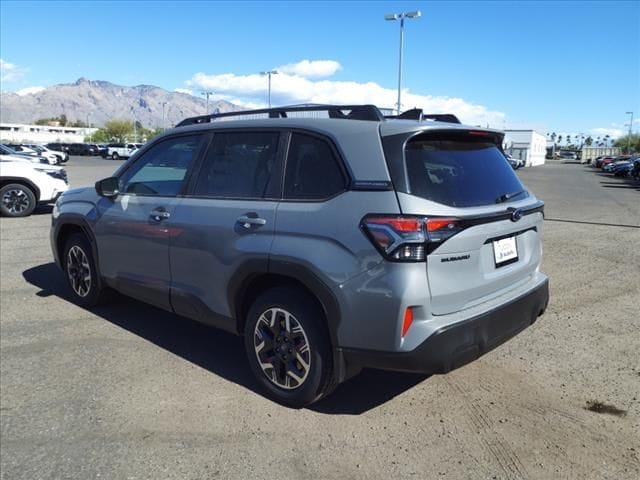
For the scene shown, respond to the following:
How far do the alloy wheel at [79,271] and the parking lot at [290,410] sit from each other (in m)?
0.26

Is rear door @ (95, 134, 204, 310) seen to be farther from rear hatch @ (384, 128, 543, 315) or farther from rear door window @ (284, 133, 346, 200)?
rear hatch @ (384, 128, 543, 315)

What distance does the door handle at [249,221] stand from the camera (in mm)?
3449

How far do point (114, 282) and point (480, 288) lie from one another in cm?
332

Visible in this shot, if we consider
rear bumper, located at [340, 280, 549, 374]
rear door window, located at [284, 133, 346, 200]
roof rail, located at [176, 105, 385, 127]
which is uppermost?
roof rail, located at [176, 105, 385, 127]

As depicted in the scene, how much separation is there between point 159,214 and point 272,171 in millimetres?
1199

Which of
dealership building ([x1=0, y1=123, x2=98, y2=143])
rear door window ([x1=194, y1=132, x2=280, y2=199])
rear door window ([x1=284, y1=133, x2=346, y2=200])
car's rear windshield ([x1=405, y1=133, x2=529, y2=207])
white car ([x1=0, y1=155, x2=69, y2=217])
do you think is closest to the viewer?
car's rear windshield ([x1=405, y1=133, x2=529, y2=207])

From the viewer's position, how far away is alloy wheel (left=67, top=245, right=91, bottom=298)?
531 cm

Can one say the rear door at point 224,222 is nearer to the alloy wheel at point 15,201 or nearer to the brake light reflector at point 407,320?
the brake light reflector at point 407,320

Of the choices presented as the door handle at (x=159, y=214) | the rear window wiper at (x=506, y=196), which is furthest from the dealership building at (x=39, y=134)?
→ the rear window wiper at (x=506, y=196)

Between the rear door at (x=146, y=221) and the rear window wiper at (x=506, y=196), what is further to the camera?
the rear door at (x=146, y=221)

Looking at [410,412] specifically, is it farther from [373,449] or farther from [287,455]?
[287,455]

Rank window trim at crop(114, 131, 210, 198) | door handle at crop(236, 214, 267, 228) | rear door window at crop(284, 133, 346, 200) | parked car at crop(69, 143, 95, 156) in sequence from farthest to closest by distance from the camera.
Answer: parked car at crop(69, 143, 95, 156) → window trim at crop(114, 131, 210, 198) → door handle at crop(236, 214, 267, 228) → rear door window at crop(284, 133, 346, 200)

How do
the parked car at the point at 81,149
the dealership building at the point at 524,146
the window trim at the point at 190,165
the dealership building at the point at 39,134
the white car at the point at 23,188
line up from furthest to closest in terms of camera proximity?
the dealership building at the point at 39,134 → the parked car at the point at 81,149 → the dealership building at the point at 524,146 → the white car at the point at 23,188 → the window trim at the point at 190,165

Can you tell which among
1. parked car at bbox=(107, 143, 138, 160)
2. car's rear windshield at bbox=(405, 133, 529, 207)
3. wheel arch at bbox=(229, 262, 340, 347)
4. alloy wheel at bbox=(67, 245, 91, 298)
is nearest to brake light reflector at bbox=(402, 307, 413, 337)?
wheel arch at bbox=(229, 262, 340, 347)
